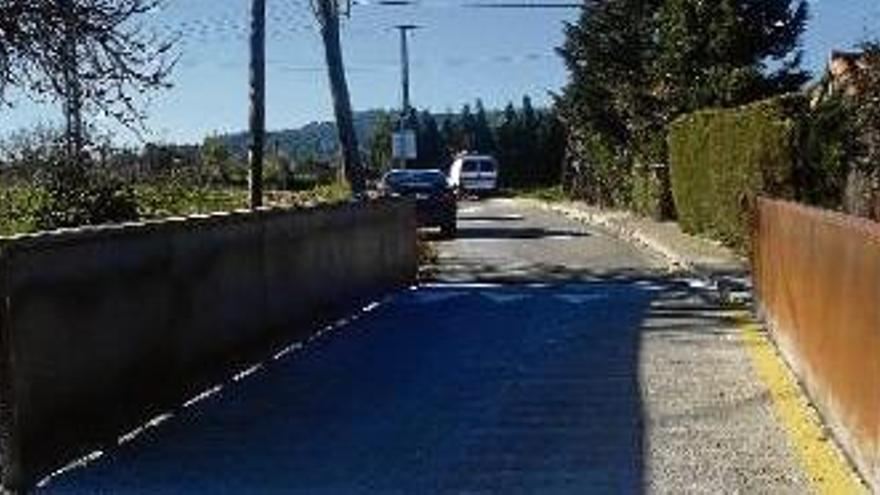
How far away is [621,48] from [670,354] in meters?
37.8

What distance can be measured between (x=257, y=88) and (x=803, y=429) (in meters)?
20.8

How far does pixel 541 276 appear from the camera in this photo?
23609mm

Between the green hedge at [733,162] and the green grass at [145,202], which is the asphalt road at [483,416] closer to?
the green grass at [145,202]

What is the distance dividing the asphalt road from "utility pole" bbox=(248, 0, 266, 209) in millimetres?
11850

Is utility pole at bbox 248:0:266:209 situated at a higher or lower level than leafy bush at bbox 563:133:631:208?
higher

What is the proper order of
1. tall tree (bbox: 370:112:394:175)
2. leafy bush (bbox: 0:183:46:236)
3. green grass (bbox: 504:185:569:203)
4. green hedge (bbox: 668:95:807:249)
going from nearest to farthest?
leafy bush (bbox: 0:183:46:236), green hedge (bbox: 668:95:807:249), green grass (bbox: 504:185:569:203), tall tree (bbox: 370:112:394:175)

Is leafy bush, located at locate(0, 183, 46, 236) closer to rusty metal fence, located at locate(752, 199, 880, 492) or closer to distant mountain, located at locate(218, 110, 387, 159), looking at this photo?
rusty metal fence, located at locate(752, 199, 880, 492)

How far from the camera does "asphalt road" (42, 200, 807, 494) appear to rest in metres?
8.35

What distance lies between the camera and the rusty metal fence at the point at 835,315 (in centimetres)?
789

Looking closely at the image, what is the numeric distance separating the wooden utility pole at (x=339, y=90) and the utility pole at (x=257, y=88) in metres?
10.9

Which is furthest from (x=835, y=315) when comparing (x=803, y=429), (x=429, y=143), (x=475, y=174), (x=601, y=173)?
(x=429, y=143)

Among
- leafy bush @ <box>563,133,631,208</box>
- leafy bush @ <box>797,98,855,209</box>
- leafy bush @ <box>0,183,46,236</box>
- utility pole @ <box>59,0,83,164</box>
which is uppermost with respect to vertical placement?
utility pole @ <box>59,0,83,164</box>

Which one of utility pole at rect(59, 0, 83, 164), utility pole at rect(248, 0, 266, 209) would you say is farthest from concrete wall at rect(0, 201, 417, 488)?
utility pole at rect(248, 0, 266, 209)

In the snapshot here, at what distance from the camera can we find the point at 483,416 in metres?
10.4
